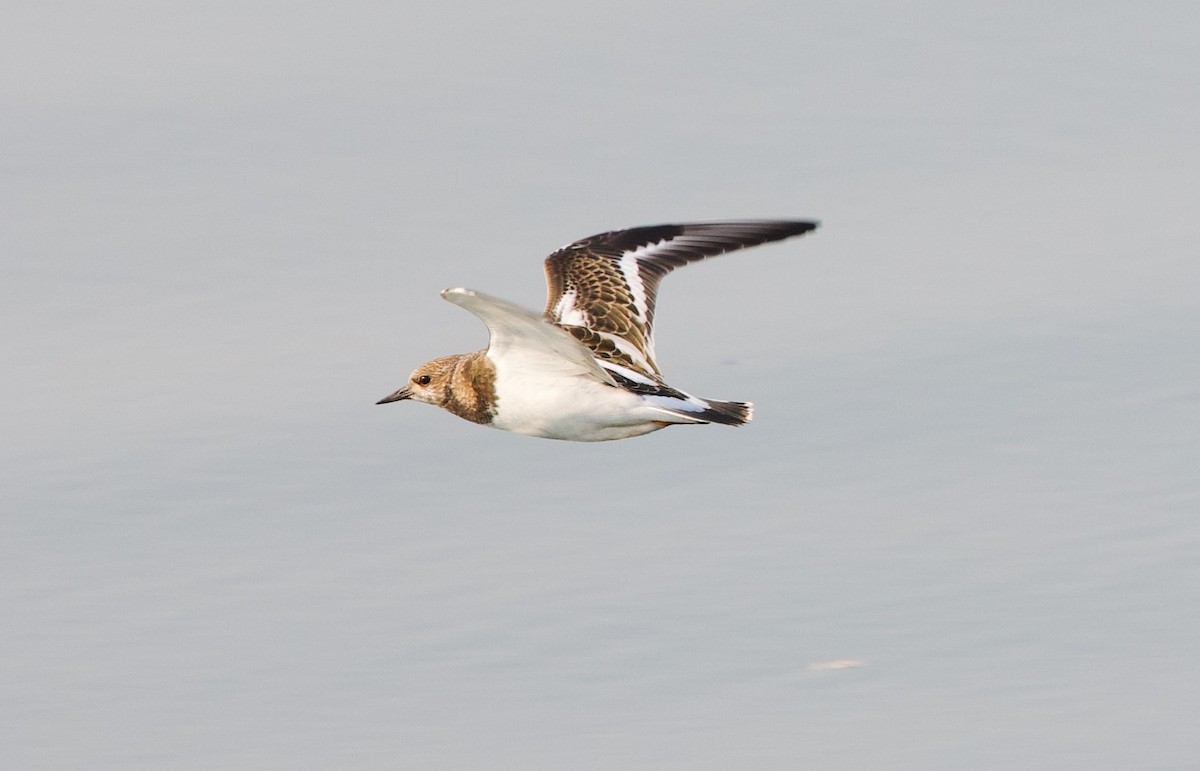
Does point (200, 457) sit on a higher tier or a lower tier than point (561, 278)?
lower

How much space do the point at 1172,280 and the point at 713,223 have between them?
2.61 meters

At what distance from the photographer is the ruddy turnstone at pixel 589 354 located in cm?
1011

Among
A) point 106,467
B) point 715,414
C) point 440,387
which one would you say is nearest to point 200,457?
point 106,467

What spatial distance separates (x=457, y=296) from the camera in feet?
30.2

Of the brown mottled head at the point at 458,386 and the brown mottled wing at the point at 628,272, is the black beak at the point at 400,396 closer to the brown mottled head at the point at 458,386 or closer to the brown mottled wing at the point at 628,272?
the brown mottled head at the point at 458,386

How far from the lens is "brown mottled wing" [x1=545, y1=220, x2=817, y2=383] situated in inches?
442

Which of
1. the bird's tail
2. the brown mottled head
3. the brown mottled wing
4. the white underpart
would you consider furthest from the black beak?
the bird's tail

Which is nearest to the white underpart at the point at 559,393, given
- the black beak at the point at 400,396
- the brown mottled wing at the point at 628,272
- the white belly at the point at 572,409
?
the white belly at the point at 572,409

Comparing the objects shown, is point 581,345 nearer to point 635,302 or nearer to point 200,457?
point 635,302

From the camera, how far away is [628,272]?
38.0 feet

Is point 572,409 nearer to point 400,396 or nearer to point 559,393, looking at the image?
point 559,393

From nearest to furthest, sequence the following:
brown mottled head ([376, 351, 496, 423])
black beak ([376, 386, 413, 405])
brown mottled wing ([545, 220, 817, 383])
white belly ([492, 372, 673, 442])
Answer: white belly ([492, 372, 673, 442])
brown mottled head ([376, 351, 496, 423])
brown mottled wing ([545, 220, 817, 383])
black beak ([376, 386, 413, 405])

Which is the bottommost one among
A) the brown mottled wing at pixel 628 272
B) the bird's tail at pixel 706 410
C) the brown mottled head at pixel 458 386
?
the bird's tail at pixel 706 410

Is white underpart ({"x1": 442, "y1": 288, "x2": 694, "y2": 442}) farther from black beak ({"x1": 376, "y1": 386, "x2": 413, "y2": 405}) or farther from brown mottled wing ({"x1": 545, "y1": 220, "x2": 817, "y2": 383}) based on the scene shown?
black beak ({"x1": 376, "y1": 386, "x2": 413, "y2": 405})
